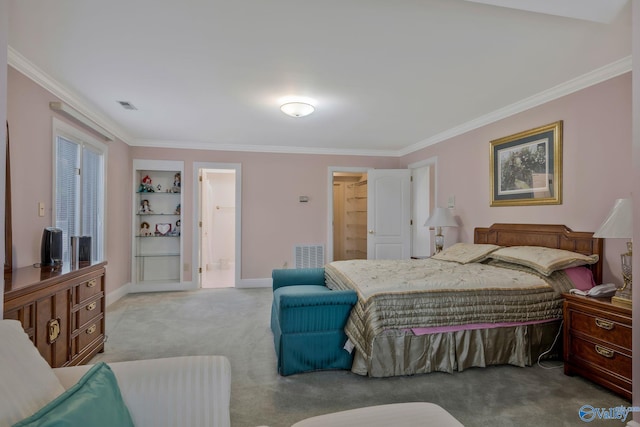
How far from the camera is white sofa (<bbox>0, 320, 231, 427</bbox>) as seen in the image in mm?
982

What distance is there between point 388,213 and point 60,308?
4.50m

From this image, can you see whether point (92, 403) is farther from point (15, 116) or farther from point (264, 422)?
point (15, 116)

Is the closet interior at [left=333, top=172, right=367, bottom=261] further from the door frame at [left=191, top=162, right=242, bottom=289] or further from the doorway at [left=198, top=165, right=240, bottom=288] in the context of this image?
the door frame at [left=191, top=162, right=242, bottom=289]

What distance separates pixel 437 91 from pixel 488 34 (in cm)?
100

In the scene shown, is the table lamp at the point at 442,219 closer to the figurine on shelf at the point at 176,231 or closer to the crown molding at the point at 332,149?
the crown molding at the point at 332,149

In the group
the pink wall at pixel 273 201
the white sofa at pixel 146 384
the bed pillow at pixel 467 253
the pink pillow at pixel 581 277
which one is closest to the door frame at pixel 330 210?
the pink wall at pixel 273 201

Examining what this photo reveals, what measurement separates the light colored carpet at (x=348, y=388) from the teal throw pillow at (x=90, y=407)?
43.9 inches

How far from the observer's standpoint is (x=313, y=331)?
2.56 metres

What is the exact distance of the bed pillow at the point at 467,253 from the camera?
3.52 m

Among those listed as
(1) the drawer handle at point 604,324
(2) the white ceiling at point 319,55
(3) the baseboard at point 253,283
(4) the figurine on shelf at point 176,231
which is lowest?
(3) the baseboard at point 253,283

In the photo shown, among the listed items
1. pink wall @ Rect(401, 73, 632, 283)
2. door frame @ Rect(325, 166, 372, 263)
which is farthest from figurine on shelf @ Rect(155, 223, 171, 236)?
pink wall @ Rect(401, 73, 632, 283)

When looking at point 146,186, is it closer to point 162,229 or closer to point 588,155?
point 162,229

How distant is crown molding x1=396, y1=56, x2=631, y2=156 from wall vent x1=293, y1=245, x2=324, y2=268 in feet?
8.80

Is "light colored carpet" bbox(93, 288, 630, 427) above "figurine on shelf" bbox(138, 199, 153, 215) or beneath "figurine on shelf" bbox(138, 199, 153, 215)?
beneath
